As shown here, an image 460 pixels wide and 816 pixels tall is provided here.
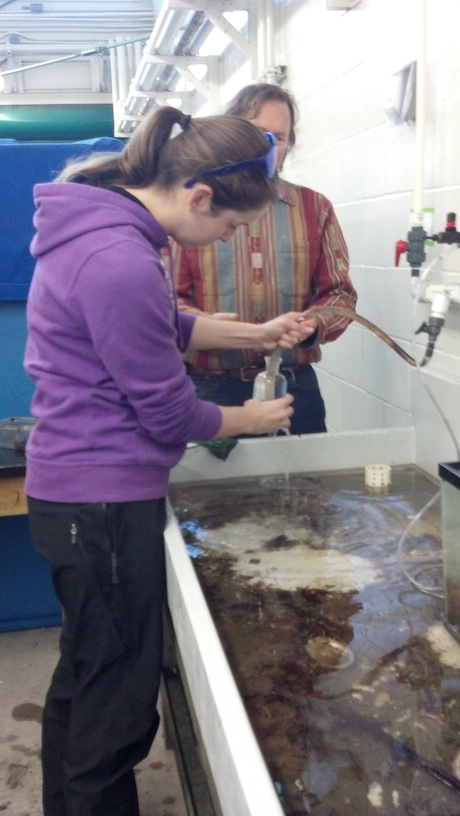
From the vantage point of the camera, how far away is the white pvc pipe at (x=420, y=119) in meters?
1.44

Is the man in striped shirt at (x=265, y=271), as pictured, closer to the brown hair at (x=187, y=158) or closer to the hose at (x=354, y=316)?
the hose at (x=354, y=316)

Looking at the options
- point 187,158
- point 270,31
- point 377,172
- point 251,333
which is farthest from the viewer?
point 270,31

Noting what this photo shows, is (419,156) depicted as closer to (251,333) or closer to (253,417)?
(251,333)

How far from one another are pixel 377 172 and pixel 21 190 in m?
1.19

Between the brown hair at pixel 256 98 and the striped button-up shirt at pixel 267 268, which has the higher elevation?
the brown hair at pixel 256 98

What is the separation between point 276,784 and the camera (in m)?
0.68

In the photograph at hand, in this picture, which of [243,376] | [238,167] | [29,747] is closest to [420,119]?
[238,167]

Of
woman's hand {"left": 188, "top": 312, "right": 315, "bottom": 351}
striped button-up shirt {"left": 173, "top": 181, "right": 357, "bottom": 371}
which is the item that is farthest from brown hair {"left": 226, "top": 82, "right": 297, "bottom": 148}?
woman's hand {"left": 188, "top": 312, "right": 315, "bottom": 351}

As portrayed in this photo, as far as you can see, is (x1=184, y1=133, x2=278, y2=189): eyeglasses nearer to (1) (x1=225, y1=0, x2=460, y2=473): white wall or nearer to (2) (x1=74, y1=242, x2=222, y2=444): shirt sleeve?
(2) (x1=74, y1=242, x2=222, y2=444): shirt sleeve

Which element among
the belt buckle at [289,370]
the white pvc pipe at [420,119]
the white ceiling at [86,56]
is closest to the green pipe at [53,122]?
the white ceiling at [86,56]

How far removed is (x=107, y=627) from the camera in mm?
1162

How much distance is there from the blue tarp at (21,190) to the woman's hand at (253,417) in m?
1.44

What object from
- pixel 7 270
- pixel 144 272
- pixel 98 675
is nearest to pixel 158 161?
pixel 144 272

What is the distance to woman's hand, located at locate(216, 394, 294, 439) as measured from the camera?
1.22m
